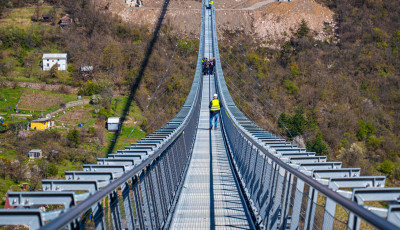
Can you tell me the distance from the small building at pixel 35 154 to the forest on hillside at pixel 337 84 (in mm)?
13941

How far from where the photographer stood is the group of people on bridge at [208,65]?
945 inches

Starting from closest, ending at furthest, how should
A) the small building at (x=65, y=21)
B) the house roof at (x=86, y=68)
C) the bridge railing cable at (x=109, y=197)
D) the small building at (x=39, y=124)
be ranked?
the bridge railing cable at (x=109, y=197) < the small building at (x=39, y=124) < the house roof at (x=86, y=68) < the small building at (x=65, y=21)

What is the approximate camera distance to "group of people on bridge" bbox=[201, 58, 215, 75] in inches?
945

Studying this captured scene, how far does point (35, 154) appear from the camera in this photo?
89.0 feet

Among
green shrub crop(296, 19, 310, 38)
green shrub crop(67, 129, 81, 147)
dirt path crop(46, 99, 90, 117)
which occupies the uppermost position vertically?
green shrub crop(296, 19, 310, 38)

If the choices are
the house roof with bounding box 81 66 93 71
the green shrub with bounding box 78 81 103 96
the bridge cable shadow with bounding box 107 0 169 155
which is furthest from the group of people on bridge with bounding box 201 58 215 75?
the house roof with bounding box 81 66 93 71

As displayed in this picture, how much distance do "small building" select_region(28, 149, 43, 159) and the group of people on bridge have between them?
484 inches

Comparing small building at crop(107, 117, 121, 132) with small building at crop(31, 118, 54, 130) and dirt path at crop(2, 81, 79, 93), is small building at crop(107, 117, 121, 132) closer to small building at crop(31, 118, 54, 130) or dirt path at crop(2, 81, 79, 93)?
small building at crop(31, 118, 54, 130)

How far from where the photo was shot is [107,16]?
47.9 metres

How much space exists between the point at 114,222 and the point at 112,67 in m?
39.2

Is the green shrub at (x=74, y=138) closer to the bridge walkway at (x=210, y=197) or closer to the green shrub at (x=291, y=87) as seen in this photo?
the bridge walkway at (x=210, y=197)

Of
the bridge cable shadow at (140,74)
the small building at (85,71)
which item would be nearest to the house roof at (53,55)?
the small building at (85,71)

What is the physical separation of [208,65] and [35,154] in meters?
13.1

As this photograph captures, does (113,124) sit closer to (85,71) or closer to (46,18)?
(85,71)
